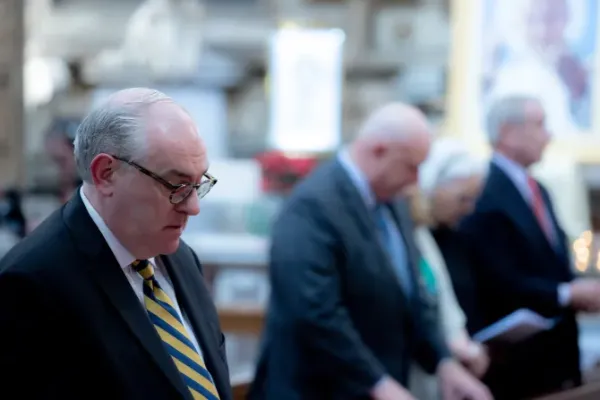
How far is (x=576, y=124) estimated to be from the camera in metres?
6.29

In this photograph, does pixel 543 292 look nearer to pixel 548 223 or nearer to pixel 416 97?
pixel 548 223

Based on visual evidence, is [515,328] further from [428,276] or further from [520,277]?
[428,276]

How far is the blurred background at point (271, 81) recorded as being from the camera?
6000 mm

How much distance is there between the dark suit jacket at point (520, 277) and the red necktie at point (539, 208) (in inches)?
1.7

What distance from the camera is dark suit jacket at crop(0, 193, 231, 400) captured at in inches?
58.6

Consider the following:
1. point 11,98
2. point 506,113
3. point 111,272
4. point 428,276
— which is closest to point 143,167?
point 111,272

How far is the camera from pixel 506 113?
335 cm

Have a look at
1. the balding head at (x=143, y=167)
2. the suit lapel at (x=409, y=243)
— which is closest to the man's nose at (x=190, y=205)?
the balding head at (x=143, y=167)

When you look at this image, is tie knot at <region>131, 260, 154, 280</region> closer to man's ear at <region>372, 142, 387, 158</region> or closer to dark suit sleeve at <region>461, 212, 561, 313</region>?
man's ear at <region>372, 142, 387, 158</region>

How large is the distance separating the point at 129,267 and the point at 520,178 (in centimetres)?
195

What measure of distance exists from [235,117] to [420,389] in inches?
206

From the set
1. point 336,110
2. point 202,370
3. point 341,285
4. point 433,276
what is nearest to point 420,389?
point 433,276

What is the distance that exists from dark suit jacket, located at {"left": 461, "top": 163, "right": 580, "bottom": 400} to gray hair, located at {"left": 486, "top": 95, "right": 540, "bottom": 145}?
5.7 inches

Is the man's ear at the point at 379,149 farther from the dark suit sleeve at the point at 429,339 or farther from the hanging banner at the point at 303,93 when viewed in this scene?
the hanging banner at the point at 303,93
